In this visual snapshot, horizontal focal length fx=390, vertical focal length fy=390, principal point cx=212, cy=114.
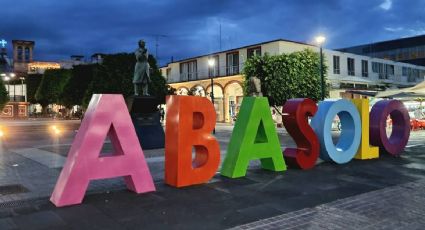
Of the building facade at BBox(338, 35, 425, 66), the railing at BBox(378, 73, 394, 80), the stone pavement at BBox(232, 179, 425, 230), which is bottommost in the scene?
the stone pavement at BBox(232, 179, 425, 230)

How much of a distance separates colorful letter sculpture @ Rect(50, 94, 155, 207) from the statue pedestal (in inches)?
316

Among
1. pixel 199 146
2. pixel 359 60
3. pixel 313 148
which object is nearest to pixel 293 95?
pixel 359 60

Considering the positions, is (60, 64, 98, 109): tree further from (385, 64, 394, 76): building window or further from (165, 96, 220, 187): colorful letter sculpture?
(165, 96, 220, 187): colorful letter sculpture

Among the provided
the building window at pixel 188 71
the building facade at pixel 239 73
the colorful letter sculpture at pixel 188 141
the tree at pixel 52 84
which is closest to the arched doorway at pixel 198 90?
the building facade at pixel 239 73

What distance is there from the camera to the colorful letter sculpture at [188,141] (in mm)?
7844

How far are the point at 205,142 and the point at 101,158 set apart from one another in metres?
2.25

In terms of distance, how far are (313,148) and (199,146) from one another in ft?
11.1

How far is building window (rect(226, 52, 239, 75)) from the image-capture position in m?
38.0

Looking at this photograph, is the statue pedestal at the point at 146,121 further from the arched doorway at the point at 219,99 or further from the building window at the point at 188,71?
the building window at the point at 188,71

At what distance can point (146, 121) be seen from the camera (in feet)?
52.4

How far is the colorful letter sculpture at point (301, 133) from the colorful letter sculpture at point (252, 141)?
49cm

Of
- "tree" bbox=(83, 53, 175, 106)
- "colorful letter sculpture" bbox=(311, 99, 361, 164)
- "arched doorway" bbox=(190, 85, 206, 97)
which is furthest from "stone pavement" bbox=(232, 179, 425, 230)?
"arched doorway" bbox=(190, 85, 206, 97)

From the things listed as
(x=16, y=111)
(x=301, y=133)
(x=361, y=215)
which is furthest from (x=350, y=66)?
(x=16, y=111)

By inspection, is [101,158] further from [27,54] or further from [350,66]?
[27,54]
